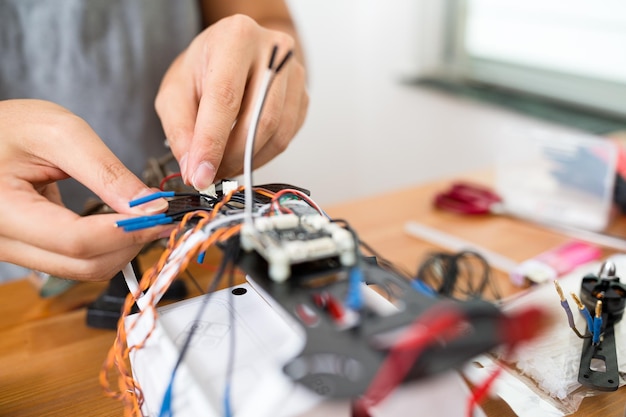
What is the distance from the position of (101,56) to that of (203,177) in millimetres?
443

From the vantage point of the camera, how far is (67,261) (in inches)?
15.7

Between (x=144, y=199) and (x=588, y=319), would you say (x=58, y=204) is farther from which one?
(x=588, y=319)

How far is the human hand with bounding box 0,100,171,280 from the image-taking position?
38cm

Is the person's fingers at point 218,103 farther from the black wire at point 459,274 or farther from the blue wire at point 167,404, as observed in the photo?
the black wire at point 459,274

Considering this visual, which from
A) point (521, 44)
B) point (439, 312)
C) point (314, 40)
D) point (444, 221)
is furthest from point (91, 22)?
point (521, 44)

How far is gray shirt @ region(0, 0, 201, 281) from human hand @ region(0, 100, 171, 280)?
10.3 inches

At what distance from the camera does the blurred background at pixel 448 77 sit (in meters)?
1.31

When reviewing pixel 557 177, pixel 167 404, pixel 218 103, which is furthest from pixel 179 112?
pixel 557 177

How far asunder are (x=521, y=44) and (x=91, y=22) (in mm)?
1109

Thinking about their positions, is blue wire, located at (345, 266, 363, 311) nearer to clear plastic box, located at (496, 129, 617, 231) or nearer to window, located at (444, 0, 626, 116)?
clear plastic box, located at (496, 129, 617, 231)

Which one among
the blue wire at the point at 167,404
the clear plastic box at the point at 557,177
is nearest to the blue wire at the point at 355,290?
the blue wire at the point at 167,404

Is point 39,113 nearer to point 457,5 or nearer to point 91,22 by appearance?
point 91,22

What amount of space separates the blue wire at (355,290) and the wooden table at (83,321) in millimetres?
161

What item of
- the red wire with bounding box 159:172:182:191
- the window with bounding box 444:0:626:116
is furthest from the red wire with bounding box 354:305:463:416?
the window with bounding box 444:0:626:116
